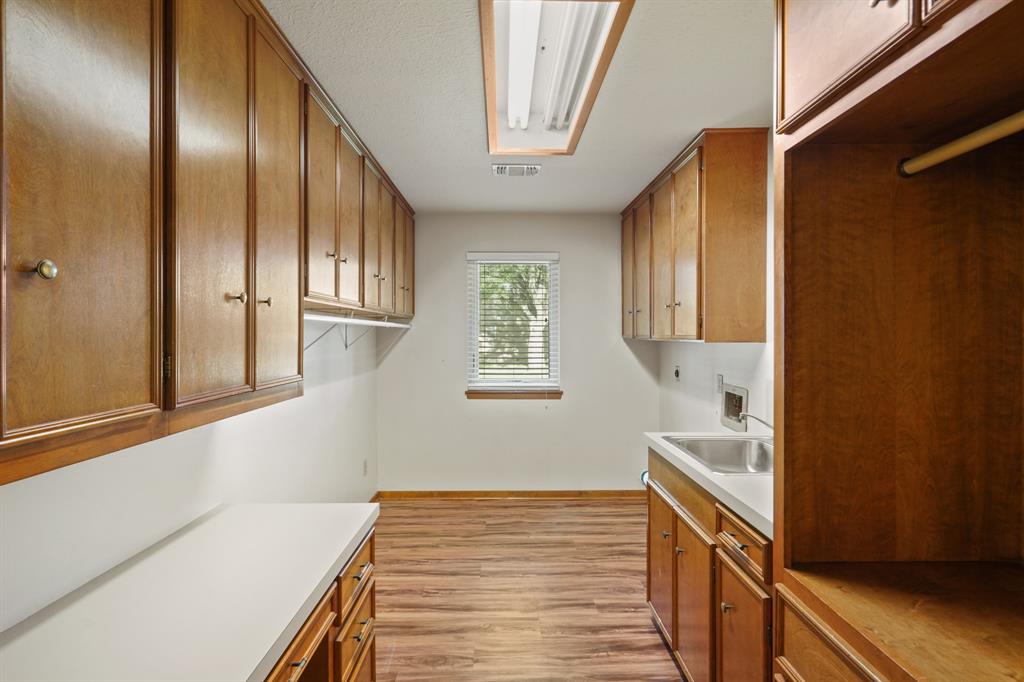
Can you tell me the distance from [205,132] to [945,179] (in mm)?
1837

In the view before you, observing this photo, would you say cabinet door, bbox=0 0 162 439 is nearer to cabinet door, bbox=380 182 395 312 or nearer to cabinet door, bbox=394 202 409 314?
cabinet door, bbox=380 182 395 312

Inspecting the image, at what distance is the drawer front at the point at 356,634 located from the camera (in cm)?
147

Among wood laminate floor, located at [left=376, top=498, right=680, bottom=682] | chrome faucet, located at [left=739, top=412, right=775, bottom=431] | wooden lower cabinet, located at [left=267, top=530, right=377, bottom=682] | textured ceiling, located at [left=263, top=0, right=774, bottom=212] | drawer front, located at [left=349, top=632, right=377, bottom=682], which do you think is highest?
textured ceiling, located at [left=263, top=0, right=774, bottom=212]

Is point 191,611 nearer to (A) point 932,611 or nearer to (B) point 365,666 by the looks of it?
(B) point 365,666

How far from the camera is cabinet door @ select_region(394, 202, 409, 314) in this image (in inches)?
143

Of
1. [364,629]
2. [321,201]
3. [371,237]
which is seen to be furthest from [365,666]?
[371,237]

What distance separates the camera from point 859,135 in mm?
1191

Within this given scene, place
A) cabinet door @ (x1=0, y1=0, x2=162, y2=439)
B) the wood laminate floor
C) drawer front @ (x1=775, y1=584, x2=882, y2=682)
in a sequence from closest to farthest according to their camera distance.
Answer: cabinet door @ (x1=0, y1=0, x2=162, y2=439) < drawer front @ (x1=775, y1=584, x2=882, y2=682) < the wood laminate floor

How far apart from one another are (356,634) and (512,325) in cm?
311

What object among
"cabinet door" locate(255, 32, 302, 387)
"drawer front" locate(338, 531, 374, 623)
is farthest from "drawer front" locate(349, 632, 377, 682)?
"cabinet door" locate(255, 32, 302, 387)

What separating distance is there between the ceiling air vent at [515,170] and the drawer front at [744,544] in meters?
2.18

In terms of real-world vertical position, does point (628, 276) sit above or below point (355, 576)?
above

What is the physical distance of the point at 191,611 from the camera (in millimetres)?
1140

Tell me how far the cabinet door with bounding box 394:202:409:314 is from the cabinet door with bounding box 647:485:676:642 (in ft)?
7.18
